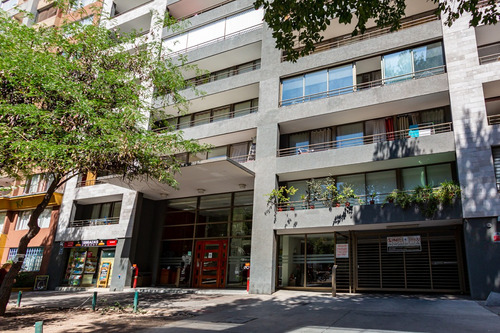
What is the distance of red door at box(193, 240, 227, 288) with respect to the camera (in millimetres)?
20875

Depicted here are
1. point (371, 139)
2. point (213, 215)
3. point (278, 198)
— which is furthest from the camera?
point (213, 215)

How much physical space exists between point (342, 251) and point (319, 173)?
13.9ft

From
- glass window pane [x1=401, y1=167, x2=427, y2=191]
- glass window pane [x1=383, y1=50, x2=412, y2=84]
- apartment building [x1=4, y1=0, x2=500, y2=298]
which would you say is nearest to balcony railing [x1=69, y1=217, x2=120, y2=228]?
apartment building [x1=4, y1=0, x2=500, y2=298]

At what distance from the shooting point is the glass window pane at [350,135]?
18844mm

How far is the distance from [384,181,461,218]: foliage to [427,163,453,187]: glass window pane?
95cm

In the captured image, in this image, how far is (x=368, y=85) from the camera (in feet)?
64.0

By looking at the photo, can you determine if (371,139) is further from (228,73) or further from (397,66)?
(228,73)

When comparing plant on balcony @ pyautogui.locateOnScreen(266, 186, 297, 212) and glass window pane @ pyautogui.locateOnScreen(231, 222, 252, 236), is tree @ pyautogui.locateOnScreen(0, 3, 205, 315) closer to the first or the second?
plant on balcony @ pyautogui.locateOnScreen(266, 186, 297, 212)

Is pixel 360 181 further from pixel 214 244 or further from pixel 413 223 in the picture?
pixel 214 244

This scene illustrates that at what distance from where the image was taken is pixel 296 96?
2017 centimetres

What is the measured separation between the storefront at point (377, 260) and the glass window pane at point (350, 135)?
480cm

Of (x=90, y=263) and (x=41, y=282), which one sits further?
(x=90, y=263)

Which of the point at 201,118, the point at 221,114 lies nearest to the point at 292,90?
the point at 221,114

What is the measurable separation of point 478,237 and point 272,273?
29.7 ft
